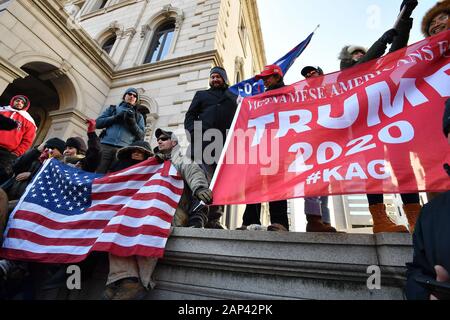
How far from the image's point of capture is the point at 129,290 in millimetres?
1832

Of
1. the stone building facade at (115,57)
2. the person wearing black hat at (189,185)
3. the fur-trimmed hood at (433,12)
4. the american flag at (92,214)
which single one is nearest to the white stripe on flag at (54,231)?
the american flag at (92,214)

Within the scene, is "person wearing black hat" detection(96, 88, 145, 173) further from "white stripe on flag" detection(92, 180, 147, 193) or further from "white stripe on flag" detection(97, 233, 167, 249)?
"white stripe on flag" detection(97, 233, 167, 249)

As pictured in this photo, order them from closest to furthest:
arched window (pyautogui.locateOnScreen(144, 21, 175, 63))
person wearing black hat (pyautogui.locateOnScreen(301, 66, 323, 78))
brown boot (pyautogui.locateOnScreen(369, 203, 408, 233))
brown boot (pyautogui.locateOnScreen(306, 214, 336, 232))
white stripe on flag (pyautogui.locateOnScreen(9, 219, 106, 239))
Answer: brown boot (pyautogui.locateOnScreen(369, 203, 408, 233))
white stripe on flag (pyautogui.locateOnScreen(9, 219, 106, 239))
brown boot (pyautogui.locateOnScreen(306, 214, 336, 232))
person wearing black hat (pyautogui.locateOnScreen(301, 66, 323, 78))
arched window (pyautogui.locateOnScreen(144, 21, 175, 63))

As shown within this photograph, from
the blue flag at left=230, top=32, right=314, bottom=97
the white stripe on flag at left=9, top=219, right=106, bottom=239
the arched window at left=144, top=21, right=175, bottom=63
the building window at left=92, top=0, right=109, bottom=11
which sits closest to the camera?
the white stripe on flag at left=9, top=219, right=106, bottom=239

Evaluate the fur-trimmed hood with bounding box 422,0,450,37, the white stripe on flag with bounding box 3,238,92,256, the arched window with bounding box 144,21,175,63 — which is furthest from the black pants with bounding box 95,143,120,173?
the arched window with bounding box 144,21,175,63

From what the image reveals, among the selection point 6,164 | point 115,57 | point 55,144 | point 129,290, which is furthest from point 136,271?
point 115,57

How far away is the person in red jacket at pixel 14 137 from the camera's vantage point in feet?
13.8

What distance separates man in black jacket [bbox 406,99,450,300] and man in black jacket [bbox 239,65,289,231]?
1222 millimetres

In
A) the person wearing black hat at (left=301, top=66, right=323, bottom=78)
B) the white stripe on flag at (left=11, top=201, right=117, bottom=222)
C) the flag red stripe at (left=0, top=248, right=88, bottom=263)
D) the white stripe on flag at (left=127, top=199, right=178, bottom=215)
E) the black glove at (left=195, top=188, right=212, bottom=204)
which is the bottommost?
the flag red stripe at (left=0, top=248, right=88, bottom=263)

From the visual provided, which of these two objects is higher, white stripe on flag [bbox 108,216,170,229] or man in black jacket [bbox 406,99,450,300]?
white stripe on flag [bbox 108,216,170,229]

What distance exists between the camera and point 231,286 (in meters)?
1.89

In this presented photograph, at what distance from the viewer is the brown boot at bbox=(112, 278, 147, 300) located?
1.79 m

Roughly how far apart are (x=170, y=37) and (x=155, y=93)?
11.5 feet
